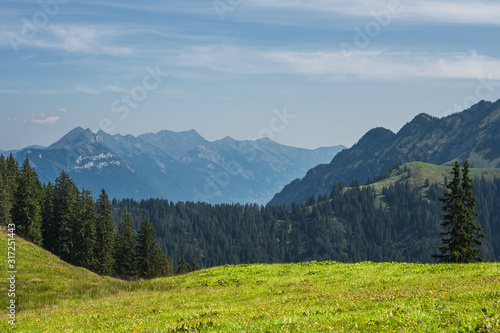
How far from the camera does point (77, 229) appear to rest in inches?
3356

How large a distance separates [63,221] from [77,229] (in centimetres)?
343

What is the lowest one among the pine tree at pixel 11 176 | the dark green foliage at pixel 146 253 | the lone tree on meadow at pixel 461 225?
the dark green foliage at pixel 146 253

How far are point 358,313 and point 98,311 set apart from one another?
15663mm

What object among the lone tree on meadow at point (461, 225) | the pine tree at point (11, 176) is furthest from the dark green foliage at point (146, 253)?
the lone tree on meadow at point (461, 225)

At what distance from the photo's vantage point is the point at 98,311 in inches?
922

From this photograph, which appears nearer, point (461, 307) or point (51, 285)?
point (461, 307)

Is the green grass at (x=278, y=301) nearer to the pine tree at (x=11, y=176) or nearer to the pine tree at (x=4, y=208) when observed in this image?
the pine tree at (x=4, y=208)

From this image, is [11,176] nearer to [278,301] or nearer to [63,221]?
[63,221]

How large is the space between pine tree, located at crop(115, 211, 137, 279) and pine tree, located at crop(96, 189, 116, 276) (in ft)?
11.6

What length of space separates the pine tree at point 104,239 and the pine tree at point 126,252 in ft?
11.6

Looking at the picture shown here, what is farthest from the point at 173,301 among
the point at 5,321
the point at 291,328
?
the point at 291,328

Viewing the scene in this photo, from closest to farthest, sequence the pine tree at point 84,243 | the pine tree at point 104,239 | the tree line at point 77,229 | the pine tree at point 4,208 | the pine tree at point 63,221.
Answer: the pine tree at point 4,208
the tree line at point 77,229
the pine tree at point 84,243
the pine tree at point 63,221
the pine tree at point 104,239

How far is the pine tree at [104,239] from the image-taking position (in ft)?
281

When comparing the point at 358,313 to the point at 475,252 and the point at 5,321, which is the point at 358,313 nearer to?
the point at 5,321
